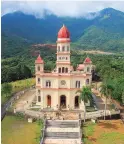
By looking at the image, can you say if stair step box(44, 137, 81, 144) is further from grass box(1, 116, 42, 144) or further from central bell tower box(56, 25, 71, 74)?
central bell tower box(56, 25, 71, 74)

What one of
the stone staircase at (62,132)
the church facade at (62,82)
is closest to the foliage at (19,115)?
the church facade at (62,82)

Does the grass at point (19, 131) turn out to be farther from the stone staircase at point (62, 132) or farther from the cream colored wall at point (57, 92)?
the cream colored wall at point (57, 92)

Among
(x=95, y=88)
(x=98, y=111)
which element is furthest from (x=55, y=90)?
(x=95, y=88)

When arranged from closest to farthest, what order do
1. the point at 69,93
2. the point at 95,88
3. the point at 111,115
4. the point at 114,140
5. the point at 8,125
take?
the point at 114,140 → the point at 8,125 → the point at 111,115 → the point at 69,93 → the point at 95,88

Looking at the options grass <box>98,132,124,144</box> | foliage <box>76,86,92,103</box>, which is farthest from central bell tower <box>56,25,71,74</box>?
grass <box>98,132,124,144</box>

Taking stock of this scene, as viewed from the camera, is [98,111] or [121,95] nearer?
[98,111]

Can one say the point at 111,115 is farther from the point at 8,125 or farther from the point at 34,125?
the point at 8,125
